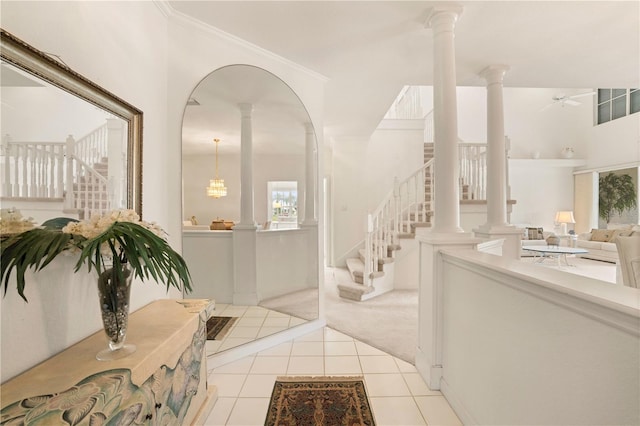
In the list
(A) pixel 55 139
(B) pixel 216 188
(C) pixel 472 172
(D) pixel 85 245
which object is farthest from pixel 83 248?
(C) pixel 472 172

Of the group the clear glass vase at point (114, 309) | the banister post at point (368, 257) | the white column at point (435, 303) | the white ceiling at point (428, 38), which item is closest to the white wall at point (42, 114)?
the clear glass vase at point (114, 309)

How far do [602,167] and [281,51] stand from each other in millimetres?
9779

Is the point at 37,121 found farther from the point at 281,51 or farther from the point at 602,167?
the point at 602,167

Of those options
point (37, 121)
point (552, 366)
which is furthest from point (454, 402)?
point (37, 121)

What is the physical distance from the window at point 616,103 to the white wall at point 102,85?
1063cm

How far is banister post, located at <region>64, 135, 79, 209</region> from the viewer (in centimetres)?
125

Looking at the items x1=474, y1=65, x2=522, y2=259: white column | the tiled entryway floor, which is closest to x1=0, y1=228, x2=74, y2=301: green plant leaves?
the tiled entryway floor

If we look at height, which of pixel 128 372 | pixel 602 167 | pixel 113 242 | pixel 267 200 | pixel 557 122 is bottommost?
pixel 128 372

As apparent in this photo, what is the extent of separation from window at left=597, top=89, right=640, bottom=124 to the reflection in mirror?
9.35 meters

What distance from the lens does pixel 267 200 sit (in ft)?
9.12

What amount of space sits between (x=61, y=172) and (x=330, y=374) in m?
2.10

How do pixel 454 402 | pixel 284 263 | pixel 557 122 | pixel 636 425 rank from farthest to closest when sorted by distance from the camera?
pixel 557 122 < pixel 284 263 < pixel 454 402 < pixel 636 425

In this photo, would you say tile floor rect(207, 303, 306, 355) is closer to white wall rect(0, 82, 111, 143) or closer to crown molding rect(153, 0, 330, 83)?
white wall rect(0, 82, 111, 143)

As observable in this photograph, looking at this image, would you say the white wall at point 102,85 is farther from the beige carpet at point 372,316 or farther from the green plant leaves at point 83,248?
the beige carpet at point 372,316
